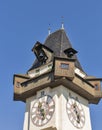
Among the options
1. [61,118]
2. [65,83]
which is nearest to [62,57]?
[65,83]

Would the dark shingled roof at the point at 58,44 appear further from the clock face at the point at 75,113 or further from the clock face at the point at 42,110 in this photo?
the clock face at the point at 42,110

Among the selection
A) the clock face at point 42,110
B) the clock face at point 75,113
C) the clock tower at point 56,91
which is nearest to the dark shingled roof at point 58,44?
the clock tower at point 56,91

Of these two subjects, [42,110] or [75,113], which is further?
[75,113]

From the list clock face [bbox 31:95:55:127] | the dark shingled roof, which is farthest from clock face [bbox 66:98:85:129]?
the dark shingled roof

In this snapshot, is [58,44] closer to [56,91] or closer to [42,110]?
[56,91]

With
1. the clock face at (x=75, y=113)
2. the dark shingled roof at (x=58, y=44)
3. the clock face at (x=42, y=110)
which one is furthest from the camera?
the dark shingled roof at (x=58, y=44)

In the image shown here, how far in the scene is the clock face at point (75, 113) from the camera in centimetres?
2312

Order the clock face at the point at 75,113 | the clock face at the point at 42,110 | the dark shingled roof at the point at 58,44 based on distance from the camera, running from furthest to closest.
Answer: the dark shingled roof at the point at 58,44 < the clock face at the point at 75,113 < the clock face at the point at 42,110

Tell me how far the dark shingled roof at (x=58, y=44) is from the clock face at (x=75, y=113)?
3159 millimetres

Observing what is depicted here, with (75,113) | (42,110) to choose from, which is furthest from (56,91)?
(75,113)

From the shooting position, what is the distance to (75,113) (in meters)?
23.7

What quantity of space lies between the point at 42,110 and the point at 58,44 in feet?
19.0

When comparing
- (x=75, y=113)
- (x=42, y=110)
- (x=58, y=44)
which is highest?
(x=58, y=44)

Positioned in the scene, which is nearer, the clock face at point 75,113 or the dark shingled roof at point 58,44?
the clock face at point 75,113
